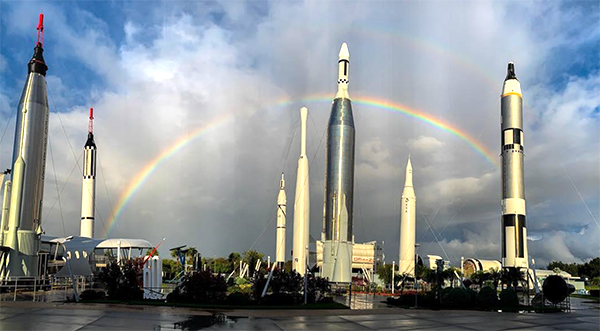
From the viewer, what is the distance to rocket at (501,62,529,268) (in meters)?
86.1

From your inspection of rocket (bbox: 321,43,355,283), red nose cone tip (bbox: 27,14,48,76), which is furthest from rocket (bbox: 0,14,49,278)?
rocket (bbox: 321,43,355,283)

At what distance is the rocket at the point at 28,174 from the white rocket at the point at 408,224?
6612 cm

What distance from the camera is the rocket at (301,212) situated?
89.3 metres

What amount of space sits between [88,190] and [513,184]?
7101cm

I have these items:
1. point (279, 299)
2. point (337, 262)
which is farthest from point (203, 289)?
point (337, 262)

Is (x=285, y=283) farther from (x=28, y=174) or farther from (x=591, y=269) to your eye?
(x=591, y=269)

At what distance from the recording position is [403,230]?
349 ft

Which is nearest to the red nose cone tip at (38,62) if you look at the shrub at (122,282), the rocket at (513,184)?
the shrub at (122,282)

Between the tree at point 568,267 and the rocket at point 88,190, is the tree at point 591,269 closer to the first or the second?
the tree at point 568,267

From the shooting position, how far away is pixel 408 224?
347 feet

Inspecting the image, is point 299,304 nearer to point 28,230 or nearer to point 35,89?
point 28,230

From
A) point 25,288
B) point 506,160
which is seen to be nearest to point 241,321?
point 25,288

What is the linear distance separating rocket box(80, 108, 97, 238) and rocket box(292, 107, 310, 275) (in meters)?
35.9

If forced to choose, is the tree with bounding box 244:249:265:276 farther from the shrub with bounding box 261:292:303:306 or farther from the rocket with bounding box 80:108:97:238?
the shrub with bounding box 261:292:303:306
